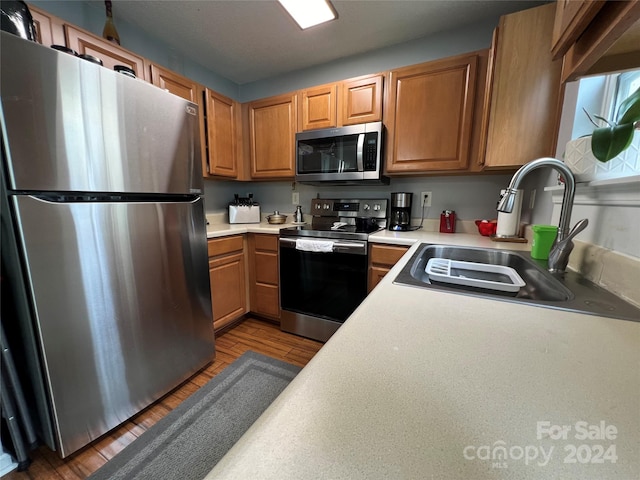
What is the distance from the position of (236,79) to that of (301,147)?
1214 mm

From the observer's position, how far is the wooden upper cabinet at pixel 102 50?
1.28m

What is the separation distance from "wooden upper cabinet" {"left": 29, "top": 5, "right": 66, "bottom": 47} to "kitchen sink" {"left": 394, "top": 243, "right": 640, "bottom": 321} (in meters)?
1.91

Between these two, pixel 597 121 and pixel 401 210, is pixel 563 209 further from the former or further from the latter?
pixel 401 210

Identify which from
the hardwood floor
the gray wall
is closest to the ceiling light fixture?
the gray wall

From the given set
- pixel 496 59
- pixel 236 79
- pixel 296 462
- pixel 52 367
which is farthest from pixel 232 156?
pixel 296 462

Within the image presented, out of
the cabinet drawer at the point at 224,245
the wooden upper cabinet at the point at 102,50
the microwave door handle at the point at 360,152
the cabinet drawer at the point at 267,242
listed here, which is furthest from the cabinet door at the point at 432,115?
the wooden upper cabinet at the point at 102,50

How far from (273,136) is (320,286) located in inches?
53.5

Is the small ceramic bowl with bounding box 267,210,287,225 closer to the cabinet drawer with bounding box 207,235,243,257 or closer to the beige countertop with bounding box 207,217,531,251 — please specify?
the beige countertop with bounding box 207,217,531,251

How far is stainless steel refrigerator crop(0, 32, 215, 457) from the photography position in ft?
2.88

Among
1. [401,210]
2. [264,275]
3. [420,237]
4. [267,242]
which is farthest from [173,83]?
[420,237]

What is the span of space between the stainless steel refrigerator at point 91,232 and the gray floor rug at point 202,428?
0.55 ft

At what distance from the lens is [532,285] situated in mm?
855

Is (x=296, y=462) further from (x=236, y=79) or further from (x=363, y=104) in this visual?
(x=236, y=79)

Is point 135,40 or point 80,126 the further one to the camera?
point 135,40
